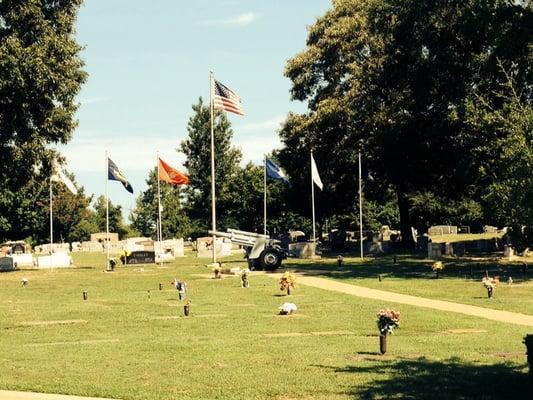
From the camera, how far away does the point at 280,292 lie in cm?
2986

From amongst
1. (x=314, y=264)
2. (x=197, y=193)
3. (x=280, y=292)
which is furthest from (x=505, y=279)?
(x=197, y=193)

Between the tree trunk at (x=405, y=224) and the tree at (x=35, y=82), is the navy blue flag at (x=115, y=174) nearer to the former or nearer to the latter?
the tree at (x=35, y=82)

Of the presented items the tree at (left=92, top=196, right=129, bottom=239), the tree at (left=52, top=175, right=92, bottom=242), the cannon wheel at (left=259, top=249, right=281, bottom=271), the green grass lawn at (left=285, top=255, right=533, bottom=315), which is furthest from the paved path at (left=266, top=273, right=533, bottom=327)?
the tree at (left=92, top=196, right=129, bottom=239)

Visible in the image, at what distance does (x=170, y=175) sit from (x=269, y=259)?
37.7 feet

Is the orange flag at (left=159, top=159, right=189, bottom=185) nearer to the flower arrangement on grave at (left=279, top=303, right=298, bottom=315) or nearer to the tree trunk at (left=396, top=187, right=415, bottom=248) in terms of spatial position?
the tree trunk at (left=396, top=187, right=415, bottom=248)

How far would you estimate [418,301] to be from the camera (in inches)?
1038

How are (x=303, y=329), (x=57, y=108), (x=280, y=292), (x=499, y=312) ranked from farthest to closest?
(x=57, y=108), (x=280, y=292), (x=499, y=312), (x=303, y=329)

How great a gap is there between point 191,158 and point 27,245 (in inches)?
1159

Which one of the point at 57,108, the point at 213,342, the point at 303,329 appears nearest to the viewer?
the point at 213,342

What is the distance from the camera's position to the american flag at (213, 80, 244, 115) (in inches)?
1547

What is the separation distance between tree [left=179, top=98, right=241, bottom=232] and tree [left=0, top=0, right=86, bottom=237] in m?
55.0

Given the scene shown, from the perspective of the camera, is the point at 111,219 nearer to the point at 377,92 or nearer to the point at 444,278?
the point at 377,92

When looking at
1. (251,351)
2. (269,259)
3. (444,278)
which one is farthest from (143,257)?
(251,351)

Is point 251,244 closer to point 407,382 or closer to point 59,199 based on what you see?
point 407,382
